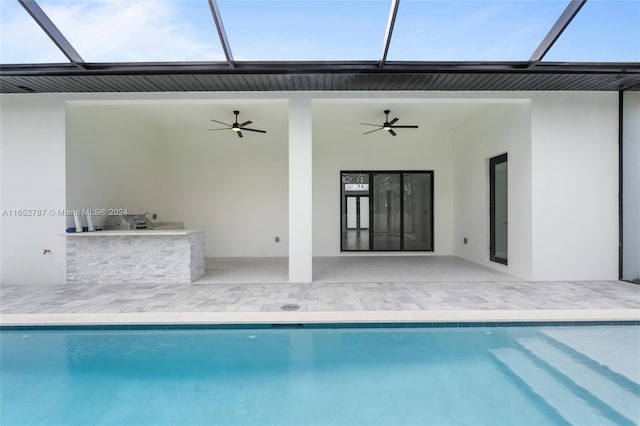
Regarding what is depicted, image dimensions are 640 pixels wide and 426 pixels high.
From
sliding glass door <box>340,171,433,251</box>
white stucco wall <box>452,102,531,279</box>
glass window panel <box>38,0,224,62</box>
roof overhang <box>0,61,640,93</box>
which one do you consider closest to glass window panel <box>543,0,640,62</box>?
roof overhang <box>0,61,640,93</box>

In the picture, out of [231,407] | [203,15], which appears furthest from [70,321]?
[203,15]

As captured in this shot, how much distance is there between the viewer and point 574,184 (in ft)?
18.4

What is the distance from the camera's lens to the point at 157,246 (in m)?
5.65

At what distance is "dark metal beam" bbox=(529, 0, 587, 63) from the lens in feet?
12.6

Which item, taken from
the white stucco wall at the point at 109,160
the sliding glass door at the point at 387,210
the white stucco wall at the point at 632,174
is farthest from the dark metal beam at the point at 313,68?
the sliding glass door at the point at 387,210

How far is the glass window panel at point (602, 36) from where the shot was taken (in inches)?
164

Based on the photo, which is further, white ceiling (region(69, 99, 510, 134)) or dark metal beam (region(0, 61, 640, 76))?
white ceiling (region(69, 99, 510, 134))

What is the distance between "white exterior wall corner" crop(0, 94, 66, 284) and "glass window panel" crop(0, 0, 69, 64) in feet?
3.69

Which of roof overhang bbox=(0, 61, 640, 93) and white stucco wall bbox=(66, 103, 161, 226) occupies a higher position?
roof overhang bbox=(0, 61, 640, 93)

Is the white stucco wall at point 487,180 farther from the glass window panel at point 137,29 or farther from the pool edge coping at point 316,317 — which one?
the glass window panel at point 137,29

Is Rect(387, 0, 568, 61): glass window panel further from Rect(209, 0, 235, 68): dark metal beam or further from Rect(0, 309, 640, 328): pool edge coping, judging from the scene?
Rect(0, 309, 640, 328): pool edge coping

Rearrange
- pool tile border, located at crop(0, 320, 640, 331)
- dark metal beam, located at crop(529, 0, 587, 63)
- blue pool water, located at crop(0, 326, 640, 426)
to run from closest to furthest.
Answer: blue pool water, located at crop(0, 326, 640, 426)
pool tile border, located at crop(0, 320, 640, 331)
dark metal beam, located at crop(529, 0, 587, 63)

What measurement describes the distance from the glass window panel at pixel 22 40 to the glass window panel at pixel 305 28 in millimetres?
2369

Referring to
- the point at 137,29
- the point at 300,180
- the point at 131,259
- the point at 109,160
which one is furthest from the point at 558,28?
the point at 109,160
